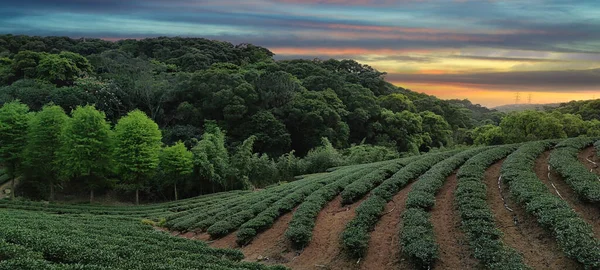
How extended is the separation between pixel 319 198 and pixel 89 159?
2503 centimetres

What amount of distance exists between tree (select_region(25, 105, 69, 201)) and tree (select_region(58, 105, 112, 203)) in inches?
26.0

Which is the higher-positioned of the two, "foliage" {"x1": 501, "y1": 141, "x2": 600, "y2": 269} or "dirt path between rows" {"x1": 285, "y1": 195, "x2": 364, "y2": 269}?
"foliage" {"x1": 501, "y1": 141, "x2": 600, "y2": 269}

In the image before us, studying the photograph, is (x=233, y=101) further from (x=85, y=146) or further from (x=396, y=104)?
(x=396, y=104)

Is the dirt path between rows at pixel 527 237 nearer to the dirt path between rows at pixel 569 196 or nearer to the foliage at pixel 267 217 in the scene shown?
the dirt path between rows at pixel 569 196

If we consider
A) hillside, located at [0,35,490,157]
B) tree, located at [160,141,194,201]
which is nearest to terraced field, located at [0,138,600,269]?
tree, located at [160,141,194,201]

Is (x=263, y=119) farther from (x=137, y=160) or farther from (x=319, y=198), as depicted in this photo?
(x=319, y=198)

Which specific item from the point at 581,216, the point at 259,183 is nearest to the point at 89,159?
the point at 259,183

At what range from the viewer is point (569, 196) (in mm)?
15242

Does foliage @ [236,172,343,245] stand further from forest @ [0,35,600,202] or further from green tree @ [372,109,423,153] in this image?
green tree @ [372,109,423,153]

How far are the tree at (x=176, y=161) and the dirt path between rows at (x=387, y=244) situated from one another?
2571cm

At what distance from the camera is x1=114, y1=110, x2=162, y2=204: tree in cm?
3609

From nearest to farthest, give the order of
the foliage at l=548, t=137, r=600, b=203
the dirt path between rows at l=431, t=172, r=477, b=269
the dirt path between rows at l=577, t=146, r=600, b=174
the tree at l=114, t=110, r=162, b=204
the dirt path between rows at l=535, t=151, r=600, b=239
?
the dirt path between rows at l=431, t=172, r=477, b=269
the dirt path between rows at l=535, t=151, r=600, b=239
the foliage at l=548, t=137, r=600, b=203
the dirt path between rows at l=577, t=146, r=600, b=174
the tree at l=114, t=110, r=162, b=204

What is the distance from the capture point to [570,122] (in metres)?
43.6

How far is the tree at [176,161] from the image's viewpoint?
38.3 m
